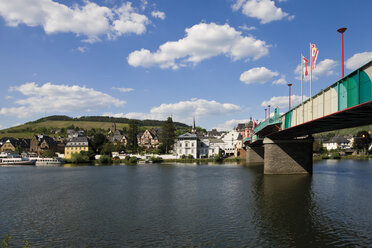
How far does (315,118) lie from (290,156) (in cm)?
2769

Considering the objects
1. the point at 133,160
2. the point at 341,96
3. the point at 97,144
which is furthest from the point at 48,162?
the point at 341,96

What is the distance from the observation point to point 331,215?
2475 centimetres

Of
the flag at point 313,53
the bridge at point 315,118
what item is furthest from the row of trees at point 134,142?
the flag at point 313,53

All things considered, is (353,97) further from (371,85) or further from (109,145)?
(109,145)

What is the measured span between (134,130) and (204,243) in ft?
397

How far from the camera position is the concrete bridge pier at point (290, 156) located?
5575cm

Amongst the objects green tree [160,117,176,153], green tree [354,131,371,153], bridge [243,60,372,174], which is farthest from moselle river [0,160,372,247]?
green tree [354,131,371,153]

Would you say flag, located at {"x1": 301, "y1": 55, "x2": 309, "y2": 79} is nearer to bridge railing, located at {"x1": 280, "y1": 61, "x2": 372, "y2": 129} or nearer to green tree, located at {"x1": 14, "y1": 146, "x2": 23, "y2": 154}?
bridge railing, located at {"x1": 280, "y1": 61, "x2": 372, "y2": 129}

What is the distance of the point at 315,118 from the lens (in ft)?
101

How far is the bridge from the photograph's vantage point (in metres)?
21.5

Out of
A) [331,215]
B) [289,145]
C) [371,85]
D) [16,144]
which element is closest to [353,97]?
[371,85]

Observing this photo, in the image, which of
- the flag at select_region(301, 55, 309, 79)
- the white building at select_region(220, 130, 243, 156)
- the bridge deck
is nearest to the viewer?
the bridge deck

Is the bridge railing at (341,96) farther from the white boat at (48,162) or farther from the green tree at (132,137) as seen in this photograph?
the green tree at (132,137)

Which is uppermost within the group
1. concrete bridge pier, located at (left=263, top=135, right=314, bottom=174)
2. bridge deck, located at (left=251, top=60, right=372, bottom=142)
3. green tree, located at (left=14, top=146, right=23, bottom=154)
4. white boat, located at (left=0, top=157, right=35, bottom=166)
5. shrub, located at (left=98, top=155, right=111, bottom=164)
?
bridge deck, located at (left=251, top=60, right=372, bottom=142)
